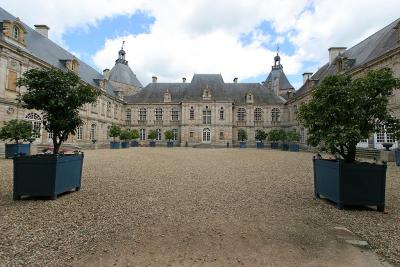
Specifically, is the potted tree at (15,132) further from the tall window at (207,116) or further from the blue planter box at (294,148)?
the tall window at (207,116)

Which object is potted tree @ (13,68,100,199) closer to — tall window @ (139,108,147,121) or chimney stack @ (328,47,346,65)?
chimney stack @ (328,47,346,65)

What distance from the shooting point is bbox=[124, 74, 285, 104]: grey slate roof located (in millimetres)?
30000

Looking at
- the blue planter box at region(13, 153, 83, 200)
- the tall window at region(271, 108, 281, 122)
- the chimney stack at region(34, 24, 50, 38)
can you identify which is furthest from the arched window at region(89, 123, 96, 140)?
the tall window at region(271, 108, 281, 122)

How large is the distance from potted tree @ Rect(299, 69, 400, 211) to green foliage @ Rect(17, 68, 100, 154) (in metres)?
4.60

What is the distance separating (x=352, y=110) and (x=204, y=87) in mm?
27593

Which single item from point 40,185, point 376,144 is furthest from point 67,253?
point 376,144

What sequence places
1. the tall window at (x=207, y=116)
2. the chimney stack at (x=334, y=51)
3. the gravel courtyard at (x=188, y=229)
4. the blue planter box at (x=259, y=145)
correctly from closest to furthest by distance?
the gravel courtyard at (x=188, y=229) < the chimney stack at (x=334, y=51) < the blue planter box at (x=259, y=145) < the tall window at (x=207, y=116)

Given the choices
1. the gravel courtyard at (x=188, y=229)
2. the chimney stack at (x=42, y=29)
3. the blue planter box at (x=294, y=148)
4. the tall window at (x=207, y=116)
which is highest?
the chimney stack at (x=42, y=29)

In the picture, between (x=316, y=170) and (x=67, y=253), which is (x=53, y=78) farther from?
(x=316, y=170)

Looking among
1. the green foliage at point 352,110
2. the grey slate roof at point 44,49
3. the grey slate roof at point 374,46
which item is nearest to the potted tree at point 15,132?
the grey slate roof at point 44,49

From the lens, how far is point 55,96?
423 centimetres

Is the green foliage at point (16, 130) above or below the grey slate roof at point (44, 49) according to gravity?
below

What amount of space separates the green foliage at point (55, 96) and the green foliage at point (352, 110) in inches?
177

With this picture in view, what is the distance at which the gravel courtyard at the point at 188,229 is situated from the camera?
2.24 m
